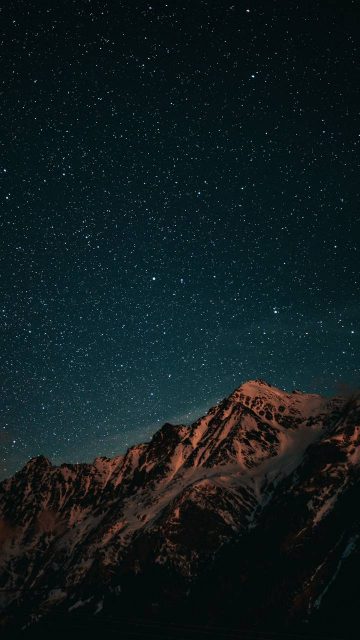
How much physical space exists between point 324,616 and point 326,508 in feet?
183

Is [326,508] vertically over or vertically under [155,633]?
under

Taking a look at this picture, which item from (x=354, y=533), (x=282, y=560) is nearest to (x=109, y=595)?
(x=282, y=560)

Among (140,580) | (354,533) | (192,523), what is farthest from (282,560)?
(140,580)

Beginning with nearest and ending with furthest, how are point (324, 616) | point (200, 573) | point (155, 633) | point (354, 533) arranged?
point (155, 633)
point (324, 616)
point (354, 533)
point (200, 573)

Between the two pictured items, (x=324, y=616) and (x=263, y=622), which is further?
(x=263, y=622)

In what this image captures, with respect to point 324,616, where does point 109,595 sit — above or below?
above

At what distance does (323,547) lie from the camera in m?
150

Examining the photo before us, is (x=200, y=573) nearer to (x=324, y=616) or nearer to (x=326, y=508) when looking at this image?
(x=326, y=508)

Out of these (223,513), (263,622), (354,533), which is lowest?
(263,622)

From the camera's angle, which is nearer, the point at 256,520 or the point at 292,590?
the point at 292,590

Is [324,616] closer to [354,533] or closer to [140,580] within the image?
[354,533]

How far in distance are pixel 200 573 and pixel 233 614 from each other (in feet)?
103

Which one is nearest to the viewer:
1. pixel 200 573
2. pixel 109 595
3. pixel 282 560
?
pixel 282 560

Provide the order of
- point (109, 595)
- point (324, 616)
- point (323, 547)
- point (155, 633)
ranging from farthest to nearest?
point (109, 595)
point (323, 547)
point (324, 616)
point (155, 633)
